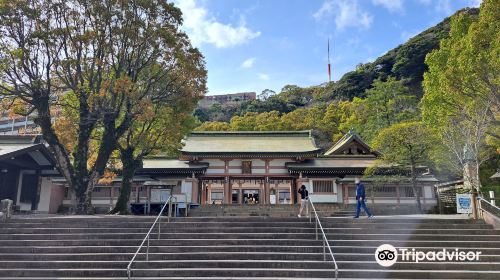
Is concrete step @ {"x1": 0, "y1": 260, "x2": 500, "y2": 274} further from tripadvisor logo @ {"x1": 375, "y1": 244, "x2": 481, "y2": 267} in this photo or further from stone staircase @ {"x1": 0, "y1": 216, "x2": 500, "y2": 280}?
tripadvisor logo @ {"x1": 375, "y1": 244, "x2": 481, "y2": 267}

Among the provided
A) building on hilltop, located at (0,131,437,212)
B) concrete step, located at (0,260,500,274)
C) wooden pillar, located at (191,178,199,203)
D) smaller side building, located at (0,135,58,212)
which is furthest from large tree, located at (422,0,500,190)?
smaller side building, located at (0,135,58,212)

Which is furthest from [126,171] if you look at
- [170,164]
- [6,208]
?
[170,164]

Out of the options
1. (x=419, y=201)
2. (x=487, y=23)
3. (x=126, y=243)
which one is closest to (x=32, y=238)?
(x=126, y=243)

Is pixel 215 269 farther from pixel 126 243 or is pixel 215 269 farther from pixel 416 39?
pixel 416 39

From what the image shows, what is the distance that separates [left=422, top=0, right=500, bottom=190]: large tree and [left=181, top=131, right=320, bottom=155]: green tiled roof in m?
12.7

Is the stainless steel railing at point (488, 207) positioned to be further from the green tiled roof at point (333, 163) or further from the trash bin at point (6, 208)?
the trash bin at point (6, 208)

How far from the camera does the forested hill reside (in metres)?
61.6

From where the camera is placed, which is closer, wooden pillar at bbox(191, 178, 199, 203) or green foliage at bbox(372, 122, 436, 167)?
green foliage at bbox(372, 122, 436, 167)

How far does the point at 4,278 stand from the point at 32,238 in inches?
90.9

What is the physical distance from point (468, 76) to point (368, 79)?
2286 inches

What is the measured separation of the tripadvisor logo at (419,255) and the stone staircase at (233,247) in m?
0.21

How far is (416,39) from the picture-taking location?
2657 inches

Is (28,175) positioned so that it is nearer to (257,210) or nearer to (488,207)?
(257,210)

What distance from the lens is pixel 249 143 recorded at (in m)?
30.0
